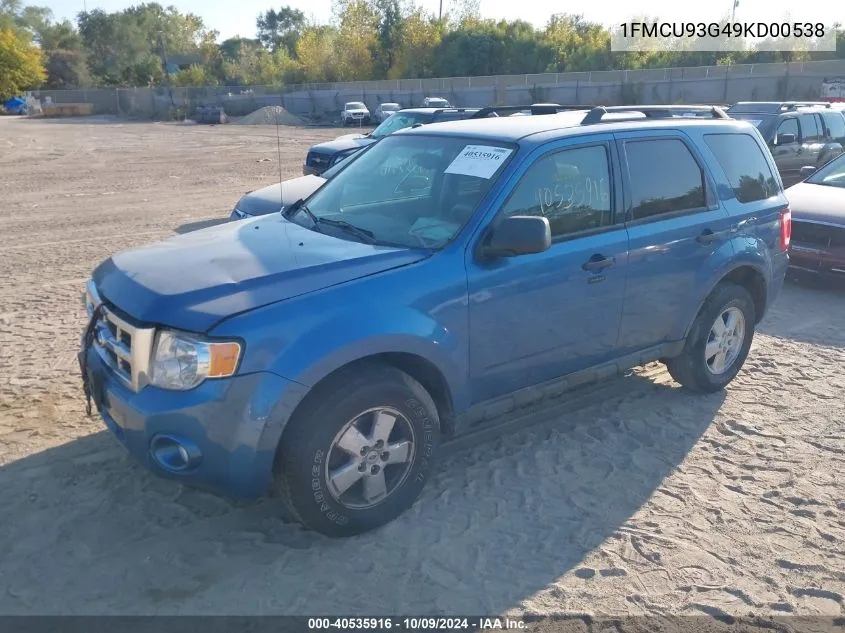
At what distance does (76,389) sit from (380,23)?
87083mm

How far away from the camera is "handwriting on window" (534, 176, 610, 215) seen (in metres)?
4.18

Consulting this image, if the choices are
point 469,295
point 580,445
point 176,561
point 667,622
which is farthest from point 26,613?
point 580,445

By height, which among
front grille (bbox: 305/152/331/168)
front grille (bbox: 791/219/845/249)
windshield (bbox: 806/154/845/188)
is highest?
front grille (bbox: 305/152/331/168)

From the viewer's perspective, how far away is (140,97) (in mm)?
67000

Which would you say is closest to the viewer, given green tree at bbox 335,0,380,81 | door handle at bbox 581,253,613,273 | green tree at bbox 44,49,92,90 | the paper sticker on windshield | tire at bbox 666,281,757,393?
the paper sticker on windshield

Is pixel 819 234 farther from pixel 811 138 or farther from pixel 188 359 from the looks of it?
pixel 188 359

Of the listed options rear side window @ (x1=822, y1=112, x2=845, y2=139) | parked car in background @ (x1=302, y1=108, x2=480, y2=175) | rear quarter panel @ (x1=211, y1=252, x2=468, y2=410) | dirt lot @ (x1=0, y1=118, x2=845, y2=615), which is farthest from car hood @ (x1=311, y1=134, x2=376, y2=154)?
rear quarter panel @ (x1=211, y1=252, x2=468, y2=410)

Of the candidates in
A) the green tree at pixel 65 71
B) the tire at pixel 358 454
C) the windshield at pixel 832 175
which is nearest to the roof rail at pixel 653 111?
the tire at pixel 358 454

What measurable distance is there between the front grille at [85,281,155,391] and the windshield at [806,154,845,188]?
900cm

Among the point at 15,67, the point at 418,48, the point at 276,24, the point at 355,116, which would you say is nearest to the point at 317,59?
the point at 418,48

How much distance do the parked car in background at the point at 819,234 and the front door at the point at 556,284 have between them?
4.91m

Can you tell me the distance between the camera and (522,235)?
368cm

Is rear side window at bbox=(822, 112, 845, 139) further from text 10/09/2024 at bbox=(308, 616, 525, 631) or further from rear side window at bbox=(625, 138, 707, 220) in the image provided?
text 10/09/2024 at bbox=(308, 616, 525, 631)

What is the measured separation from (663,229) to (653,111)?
121 centimetres
